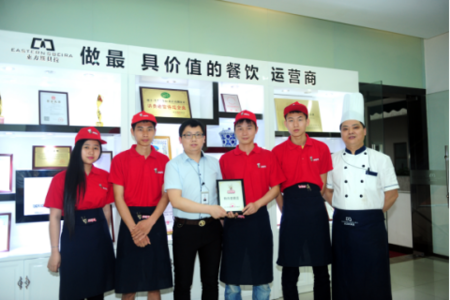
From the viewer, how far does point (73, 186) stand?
234cm

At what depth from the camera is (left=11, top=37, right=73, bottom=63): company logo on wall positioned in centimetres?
268

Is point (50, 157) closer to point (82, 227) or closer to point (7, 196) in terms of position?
point (7, 196)

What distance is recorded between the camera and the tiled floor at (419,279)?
3584 mm

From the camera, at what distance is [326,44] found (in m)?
4.53

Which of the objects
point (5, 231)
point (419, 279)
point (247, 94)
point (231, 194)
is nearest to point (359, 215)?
point (231, 194)

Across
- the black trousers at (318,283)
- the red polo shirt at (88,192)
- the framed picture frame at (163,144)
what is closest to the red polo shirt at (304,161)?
the black trousers at (318,283)

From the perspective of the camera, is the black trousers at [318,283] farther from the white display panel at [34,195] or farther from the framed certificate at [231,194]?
the white display panel at [34,195]

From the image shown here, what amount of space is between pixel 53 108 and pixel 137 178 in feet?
Result: 4.14

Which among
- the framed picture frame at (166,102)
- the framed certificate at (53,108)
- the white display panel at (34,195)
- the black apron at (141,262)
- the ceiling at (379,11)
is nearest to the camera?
the black apron at (141,262)

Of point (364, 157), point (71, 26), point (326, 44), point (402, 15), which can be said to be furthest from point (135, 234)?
point (402, 15)

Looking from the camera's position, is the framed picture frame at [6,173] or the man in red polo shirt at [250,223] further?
the framed picture frame at [6,173]

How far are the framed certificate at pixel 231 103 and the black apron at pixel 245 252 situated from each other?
4.81 ft

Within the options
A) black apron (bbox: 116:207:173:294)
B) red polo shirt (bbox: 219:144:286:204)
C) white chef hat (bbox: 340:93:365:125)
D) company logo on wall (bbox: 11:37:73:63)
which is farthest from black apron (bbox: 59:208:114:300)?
white chef hat (bbox: 340:93:365:125)

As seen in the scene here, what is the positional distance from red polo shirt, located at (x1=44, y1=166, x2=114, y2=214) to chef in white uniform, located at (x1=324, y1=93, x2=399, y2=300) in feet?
6.24
